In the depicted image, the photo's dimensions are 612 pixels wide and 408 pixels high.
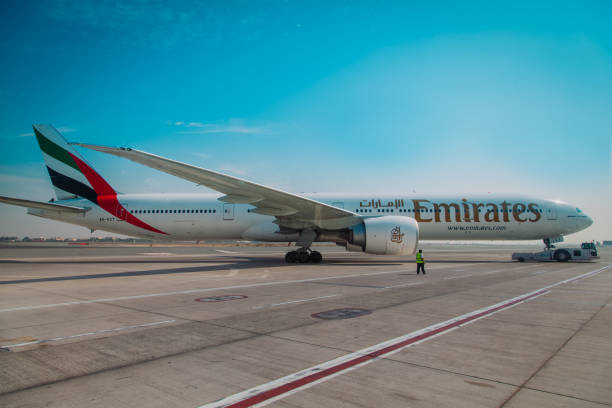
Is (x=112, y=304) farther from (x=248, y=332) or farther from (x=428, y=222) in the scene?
(x=428, y=222)

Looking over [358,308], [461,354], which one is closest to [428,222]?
[358,308]

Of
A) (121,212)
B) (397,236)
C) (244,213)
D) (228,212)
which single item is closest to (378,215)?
(397,236)

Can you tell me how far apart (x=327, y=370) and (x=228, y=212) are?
1643 centimetres

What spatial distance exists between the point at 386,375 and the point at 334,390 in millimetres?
593

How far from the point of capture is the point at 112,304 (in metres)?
6.70

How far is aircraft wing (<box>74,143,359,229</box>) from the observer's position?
10.7m

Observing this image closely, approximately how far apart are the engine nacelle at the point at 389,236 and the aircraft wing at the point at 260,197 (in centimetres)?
111

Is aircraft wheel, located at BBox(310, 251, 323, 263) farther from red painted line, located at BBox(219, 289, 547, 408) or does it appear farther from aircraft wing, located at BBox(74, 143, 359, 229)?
red painted line, located at BBox(219, 289, 547, 408)

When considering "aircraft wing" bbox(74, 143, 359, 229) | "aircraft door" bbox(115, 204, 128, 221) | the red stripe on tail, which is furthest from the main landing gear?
"aircraft door" bbox(115, 204, 128, 221)

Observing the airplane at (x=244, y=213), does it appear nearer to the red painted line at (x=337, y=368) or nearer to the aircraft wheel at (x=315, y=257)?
the aircraft wheel at (x=315, y=257)

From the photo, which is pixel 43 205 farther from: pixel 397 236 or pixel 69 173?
pixel 397 236

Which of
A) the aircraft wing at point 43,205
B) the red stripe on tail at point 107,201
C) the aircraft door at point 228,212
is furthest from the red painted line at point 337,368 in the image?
the aircraft wing at point 43,205

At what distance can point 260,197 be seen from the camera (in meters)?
14.4

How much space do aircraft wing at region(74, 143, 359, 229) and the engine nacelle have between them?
1112 mm
